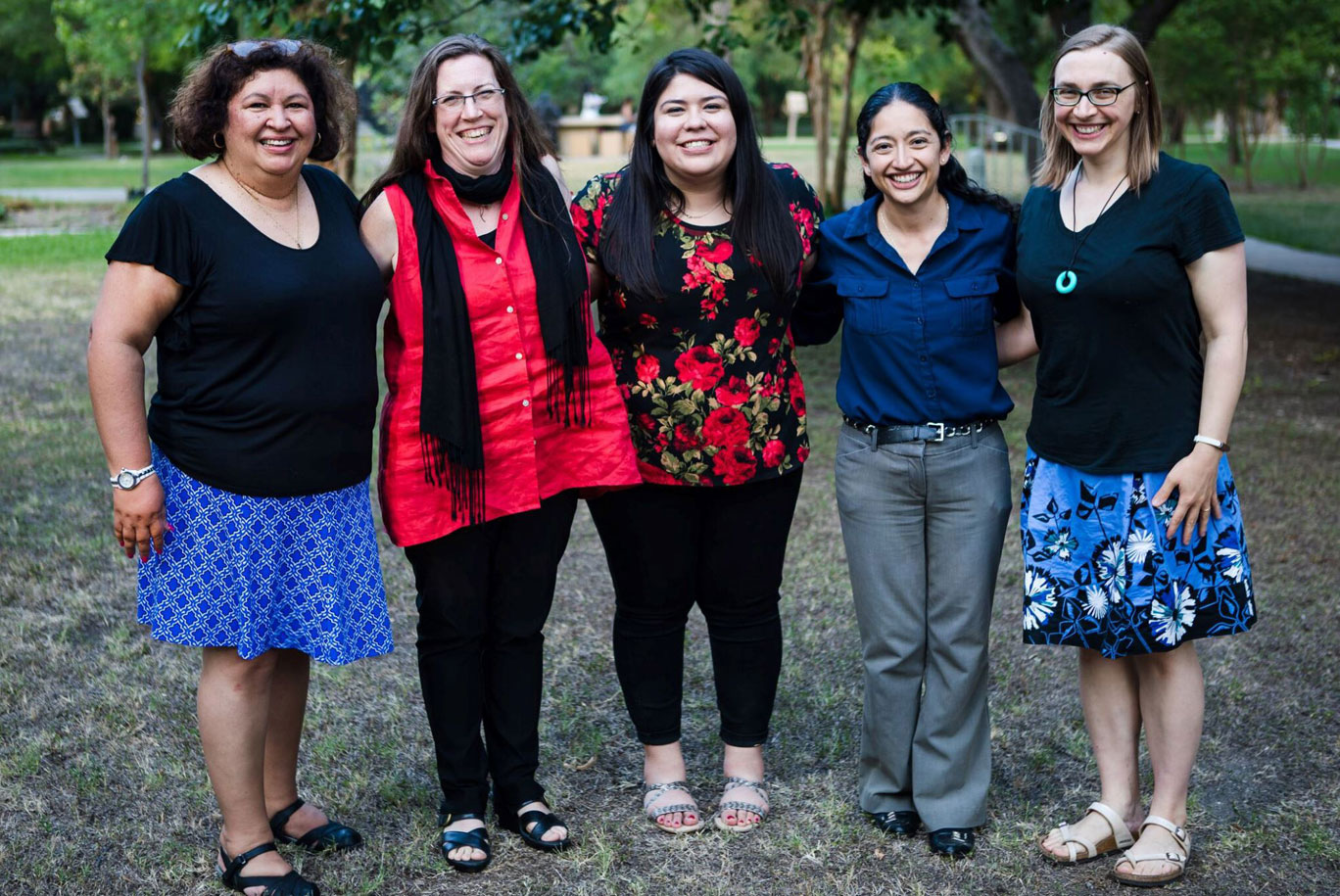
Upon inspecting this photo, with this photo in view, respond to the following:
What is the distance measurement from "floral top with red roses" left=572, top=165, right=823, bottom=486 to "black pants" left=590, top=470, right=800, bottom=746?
0.34 feet

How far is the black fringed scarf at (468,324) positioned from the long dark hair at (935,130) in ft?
2.47

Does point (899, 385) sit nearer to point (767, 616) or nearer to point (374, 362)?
point (767, 616)

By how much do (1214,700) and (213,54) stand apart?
11.6ft

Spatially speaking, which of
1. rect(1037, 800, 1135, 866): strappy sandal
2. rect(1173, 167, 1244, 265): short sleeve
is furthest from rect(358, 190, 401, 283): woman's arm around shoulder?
rect(1037, 800, 1135, 866): strappy sandal

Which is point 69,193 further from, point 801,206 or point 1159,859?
point 1159,859

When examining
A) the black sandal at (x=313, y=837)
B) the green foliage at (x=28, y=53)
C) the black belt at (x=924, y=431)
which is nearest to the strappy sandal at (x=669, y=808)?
the black sandal at (x=313, y=837)

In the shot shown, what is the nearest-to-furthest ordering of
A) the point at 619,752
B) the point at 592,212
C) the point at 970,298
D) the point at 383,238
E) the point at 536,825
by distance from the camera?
the point at 383,238 → the point at 970,298 → the point at 592,212 → the point at 536,825 → the point at 619,752

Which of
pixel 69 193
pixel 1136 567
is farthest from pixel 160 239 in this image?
pixel 69 193

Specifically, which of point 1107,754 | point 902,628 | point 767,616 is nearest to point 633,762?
point 767,616

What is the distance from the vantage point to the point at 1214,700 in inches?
171

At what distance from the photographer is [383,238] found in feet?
10.1

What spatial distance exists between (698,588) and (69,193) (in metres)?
25.9

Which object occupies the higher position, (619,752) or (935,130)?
(935,130)

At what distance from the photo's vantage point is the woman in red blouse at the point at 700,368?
3.21 meters
